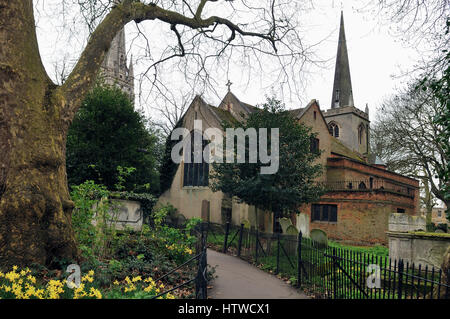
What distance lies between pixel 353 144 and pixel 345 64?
1261cm

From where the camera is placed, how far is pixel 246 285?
30.5 feet

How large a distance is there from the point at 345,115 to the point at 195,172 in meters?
31.1

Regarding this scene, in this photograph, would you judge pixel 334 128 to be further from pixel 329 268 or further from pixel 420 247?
pixel 329 268

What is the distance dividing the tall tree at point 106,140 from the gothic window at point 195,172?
17.9ft

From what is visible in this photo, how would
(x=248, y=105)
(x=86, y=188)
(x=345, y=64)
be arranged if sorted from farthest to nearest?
1. (x=345, y=64)
2. (x=248, y=105)
3. (x=86, y=188)

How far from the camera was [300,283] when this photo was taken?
998 centimetres

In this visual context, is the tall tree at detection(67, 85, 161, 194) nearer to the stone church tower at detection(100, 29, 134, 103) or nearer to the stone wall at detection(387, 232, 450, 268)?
the stone church tower at detection(100, 29, 134, 103)

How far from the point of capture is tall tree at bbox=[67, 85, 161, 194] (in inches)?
728

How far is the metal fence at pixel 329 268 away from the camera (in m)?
7.34

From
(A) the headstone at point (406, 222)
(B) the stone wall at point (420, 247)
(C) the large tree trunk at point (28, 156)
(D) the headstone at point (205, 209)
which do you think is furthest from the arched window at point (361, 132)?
(C) the large tree trunk at point (28, 156)

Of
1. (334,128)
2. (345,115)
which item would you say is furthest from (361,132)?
(334,128)

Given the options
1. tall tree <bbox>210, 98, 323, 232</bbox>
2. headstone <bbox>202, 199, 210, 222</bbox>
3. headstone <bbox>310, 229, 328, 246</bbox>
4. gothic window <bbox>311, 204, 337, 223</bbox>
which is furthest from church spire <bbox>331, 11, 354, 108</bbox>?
headstone <bbox>310, 229, 328, 246</bbox>
